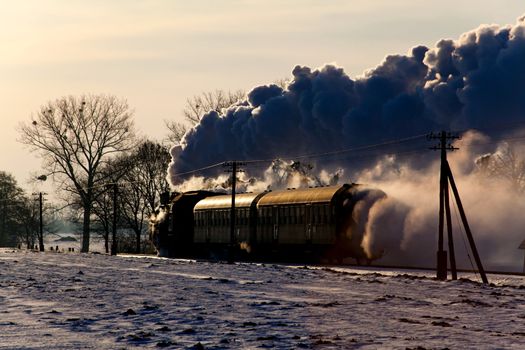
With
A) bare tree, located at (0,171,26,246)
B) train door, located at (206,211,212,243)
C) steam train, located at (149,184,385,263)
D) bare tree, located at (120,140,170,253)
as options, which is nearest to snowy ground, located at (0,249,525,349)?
steam train, located at (149,184,385,263)

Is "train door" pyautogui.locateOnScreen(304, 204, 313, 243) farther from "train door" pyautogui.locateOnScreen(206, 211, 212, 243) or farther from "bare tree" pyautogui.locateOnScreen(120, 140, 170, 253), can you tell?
"bare tree" pyautogui.locateOnScreen(120, 140, 170, 253)

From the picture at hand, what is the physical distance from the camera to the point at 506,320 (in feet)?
73.0

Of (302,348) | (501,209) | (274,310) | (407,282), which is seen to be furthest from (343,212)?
(302,348)

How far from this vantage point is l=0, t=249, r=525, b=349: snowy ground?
18.2 meters

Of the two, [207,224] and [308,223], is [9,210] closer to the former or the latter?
[207,224]

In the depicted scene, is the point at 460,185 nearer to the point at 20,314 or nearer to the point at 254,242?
the point at 254,242

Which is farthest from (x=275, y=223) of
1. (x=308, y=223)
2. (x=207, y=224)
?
(x=207, y=224)

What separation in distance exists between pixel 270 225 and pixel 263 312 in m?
30.5

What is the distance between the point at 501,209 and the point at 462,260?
377 centimetres

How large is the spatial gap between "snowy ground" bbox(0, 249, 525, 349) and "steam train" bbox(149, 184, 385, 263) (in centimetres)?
891

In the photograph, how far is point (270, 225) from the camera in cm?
5403

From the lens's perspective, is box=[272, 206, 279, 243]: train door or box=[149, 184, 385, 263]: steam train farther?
box=[272, 206, 279, 243]: train door

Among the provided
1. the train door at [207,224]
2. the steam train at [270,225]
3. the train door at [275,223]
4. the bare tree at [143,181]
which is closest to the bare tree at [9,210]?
the bare tree at [143,181]

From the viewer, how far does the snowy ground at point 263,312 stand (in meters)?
18.2
